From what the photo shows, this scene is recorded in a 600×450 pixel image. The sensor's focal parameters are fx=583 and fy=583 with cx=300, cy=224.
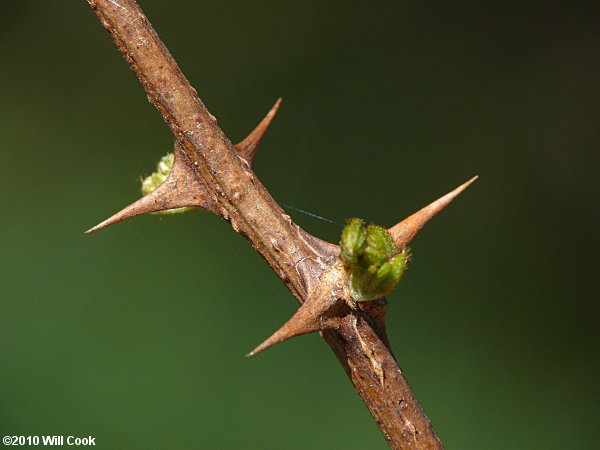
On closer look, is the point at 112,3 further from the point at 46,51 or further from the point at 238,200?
the point at 46,51

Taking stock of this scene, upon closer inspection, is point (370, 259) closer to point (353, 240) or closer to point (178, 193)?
point (353, 240)

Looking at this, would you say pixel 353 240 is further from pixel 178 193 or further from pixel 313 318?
pixel 178 193

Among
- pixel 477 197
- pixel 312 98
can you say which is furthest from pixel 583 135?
pixel 312 98

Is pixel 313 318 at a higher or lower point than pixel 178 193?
lower

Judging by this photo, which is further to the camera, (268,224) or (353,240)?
(268,224)

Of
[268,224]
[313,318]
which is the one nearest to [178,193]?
[268,224]

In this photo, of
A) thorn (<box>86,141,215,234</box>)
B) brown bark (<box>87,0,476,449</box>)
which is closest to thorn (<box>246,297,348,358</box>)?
brown bark (<box>87,0,476,449</box>)

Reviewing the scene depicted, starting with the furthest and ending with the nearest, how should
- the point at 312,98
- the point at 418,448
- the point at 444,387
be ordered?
the point at 312,98 < the point at 444,387 < the point at 418,448
